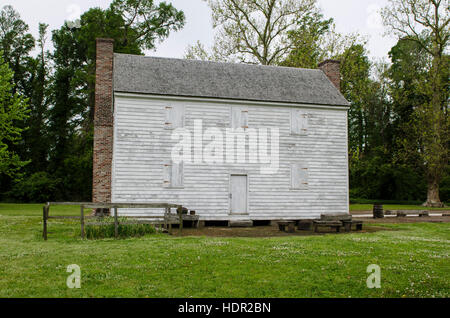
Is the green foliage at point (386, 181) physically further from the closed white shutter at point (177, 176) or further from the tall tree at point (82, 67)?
the closed white shutter at point (177, 176)

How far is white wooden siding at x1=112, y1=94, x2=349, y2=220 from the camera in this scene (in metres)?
20.2

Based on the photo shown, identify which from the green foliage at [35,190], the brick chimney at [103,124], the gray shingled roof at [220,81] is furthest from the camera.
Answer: the green foliage at [35,190]

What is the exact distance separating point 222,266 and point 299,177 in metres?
13.1

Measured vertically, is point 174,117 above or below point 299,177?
above

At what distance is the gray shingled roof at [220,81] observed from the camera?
21.3 m

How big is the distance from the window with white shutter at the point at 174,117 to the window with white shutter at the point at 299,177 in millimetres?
5940

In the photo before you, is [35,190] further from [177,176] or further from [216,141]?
[216,141]

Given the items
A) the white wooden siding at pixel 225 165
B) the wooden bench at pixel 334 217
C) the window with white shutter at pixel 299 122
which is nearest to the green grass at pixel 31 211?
the white wooden siding at pixel 225 165

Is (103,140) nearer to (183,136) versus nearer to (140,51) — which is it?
(183,136)

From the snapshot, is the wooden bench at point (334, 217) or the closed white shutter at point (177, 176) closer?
the wooden bench at point (334, 217)

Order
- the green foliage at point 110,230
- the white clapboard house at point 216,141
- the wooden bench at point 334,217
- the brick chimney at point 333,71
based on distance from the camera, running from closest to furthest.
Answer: the green foliage at point 110,230
the wooden bench at point 334,217
the white clapboard house at point 216,141
the brick chimney at point 333,71

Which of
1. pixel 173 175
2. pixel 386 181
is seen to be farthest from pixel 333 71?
pixel 386 181

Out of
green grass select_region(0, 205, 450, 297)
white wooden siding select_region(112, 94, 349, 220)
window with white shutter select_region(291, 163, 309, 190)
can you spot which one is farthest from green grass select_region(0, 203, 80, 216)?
window with white shutter select_region(291, 163, 309, 190)

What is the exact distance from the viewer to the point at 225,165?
2128cm
